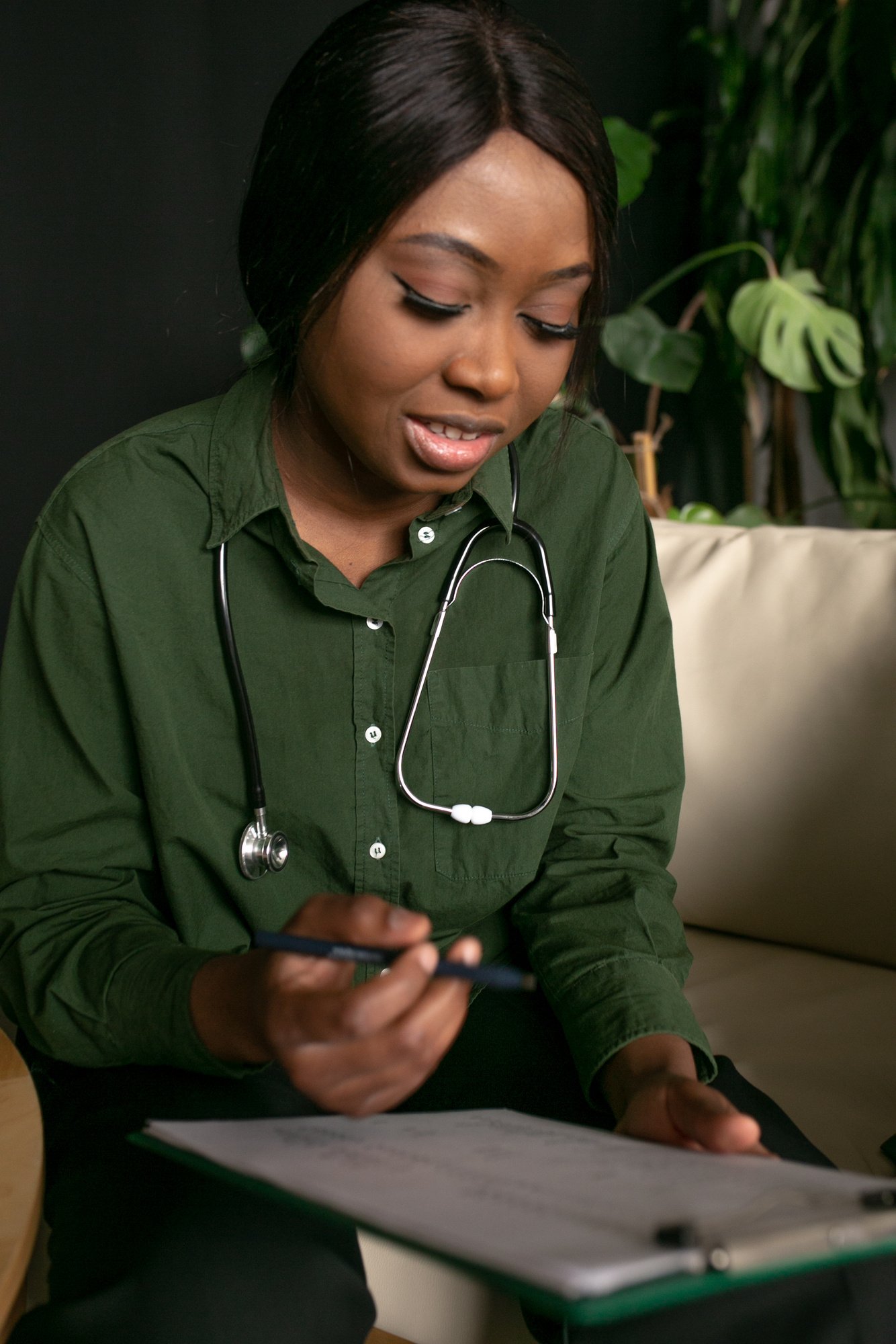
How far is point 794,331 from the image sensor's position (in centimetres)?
266

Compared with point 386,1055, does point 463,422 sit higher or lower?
higher

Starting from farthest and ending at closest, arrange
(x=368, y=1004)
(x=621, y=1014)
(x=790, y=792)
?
(x=790, y=792)
(x=621, y=1014)
(x=368, y=1004)

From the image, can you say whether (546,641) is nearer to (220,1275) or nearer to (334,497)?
(334,497)

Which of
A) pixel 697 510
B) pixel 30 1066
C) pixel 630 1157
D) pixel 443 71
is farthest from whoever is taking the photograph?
pixel 697 510

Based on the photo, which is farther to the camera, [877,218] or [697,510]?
[877,218]

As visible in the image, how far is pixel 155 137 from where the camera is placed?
7.03ft

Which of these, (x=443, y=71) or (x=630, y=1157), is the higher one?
(x=443, y=71)

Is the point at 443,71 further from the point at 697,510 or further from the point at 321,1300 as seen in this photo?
the point at 697,510

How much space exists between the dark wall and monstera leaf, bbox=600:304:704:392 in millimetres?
924

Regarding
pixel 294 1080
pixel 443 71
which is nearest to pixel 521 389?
pixel 443 71

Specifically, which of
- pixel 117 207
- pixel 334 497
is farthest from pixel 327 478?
pixel 117 207

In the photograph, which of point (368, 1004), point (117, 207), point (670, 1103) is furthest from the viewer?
point (117, 207)

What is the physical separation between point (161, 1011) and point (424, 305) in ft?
1.70

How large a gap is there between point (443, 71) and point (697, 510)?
1.57 m
